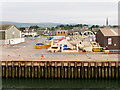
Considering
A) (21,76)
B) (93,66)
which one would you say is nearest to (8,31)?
(21,76)

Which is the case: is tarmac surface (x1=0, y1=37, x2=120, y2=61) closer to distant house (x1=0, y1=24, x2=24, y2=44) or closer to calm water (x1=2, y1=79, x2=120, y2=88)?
calm water (x1=2, y1=79, x2=120, y2=88)

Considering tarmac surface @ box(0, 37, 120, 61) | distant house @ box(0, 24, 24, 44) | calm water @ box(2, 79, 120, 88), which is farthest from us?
distant house @ box(0, 24, 24, 44)

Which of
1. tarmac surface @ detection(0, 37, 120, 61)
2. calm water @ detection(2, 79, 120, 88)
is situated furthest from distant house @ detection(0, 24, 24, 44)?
calm water @ detection(2, 79, 120, 88)

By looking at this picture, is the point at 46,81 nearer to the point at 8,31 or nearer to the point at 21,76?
the point at 21,76

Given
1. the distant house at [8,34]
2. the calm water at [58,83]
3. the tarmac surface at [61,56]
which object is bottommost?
the calm water at [58,83]

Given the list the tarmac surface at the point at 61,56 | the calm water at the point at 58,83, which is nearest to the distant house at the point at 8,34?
the tarmac surface at the point at 61,56

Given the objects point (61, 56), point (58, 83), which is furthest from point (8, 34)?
point (58, 83)

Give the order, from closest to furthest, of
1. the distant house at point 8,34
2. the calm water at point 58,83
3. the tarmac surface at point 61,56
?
the calm water at point 58,83, the tarmac surface at point 61,56, the distant house at point 8,34

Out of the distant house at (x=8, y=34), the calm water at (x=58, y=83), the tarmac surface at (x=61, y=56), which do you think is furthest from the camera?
the distant house at (x=8, y=34)

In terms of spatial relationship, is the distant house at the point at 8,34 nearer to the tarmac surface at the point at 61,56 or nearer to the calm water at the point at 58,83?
the tarmac surface at the point at 61,56

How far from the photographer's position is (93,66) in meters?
27.2

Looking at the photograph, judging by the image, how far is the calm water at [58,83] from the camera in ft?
87.1

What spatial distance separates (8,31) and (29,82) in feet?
134

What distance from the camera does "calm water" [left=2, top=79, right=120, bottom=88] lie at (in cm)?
2655
